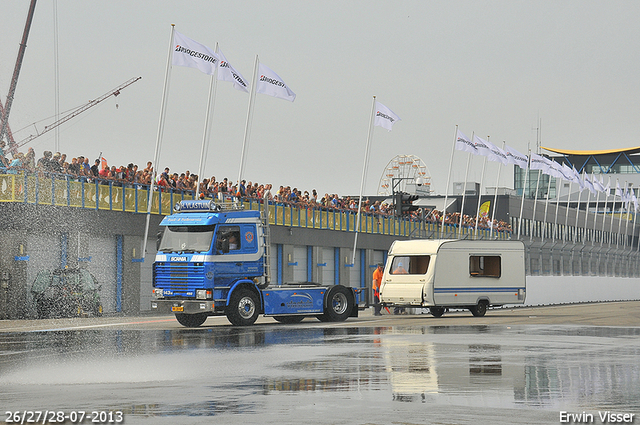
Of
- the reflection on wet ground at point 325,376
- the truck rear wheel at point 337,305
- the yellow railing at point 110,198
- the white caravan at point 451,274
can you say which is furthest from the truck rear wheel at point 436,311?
the reflection on wet ground at point 325,376

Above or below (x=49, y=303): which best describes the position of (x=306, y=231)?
above

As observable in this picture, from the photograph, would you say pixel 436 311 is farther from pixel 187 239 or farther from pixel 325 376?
pixel 325 376

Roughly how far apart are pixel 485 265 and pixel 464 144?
23038 mm

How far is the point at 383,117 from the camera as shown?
49875 mm

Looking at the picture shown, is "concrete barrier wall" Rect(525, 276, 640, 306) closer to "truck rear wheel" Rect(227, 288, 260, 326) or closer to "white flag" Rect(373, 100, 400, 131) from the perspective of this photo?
"white flag" Rect(373, 100, 400, 131)

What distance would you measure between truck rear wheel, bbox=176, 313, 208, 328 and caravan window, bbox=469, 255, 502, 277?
1104cm

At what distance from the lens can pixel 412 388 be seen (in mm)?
12695

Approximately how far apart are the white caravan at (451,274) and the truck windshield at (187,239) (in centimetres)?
940

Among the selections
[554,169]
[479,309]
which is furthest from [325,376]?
[554,169]

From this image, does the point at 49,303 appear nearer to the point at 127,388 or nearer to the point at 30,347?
the point at 30,347

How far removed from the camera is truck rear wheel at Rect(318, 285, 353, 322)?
30094mm

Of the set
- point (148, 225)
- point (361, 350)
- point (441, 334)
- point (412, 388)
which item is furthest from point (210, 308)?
point (412, 388)

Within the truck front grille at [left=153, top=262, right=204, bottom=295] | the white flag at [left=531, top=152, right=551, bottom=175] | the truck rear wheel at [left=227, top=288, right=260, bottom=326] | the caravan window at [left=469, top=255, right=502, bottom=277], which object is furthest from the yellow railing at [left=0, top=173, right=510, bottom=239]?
the white flag at [left=531, top=152, right=551, bottom=175]

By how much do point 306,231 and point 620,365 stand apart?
34033 mm
